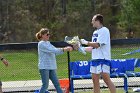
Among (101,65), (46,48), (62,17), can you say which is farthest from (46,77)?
(62,17)

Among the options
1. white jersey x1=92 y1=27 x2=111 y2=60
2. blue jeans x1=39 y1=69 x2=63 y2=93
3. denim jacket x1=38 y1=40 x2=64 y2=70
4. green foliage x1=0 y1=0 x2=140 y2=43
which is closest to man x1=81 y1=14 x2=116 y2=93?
white jersey x1=92 y1=27 x2=111 y2=60

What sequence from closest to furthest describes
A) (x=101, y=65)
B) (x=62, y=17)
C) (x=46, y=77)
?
(x=101, y=65)
(x=46, y=77)
(x=62, y=17)

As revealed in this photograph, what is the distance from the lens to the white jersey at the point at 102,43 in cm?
902

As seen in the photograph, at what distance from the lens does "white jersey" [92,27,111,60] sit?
9.02m

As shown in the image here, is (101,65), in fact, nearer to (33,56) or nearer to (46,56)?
(46,56)

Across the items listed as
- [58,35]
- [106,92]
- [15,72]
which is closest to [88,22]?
[58,35]

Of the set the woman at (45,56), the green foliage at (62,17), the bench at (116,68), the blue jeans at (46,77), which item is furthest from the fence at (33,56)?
the green foliage at (62,17)

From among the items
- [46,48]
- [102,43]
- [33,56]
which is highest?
[102,43]

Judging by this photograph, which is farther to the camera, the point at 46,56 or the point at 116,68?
the point at 116,68

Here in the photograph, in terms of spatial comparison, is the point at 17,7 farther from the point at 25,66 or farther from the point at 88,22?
the point at 25,66

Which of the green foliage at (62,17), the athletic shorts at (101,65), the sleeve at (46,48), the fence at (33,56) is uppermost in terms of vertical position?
the sleeve at (46,48)

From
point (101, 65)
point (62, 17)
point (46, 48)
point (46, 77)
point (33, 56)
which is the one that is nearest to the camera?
point (101, 65)

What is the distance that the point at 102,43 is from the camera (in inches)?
354

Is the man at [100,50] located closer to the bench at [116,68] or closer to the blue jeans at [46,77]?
the blue jeans at [46,77]
